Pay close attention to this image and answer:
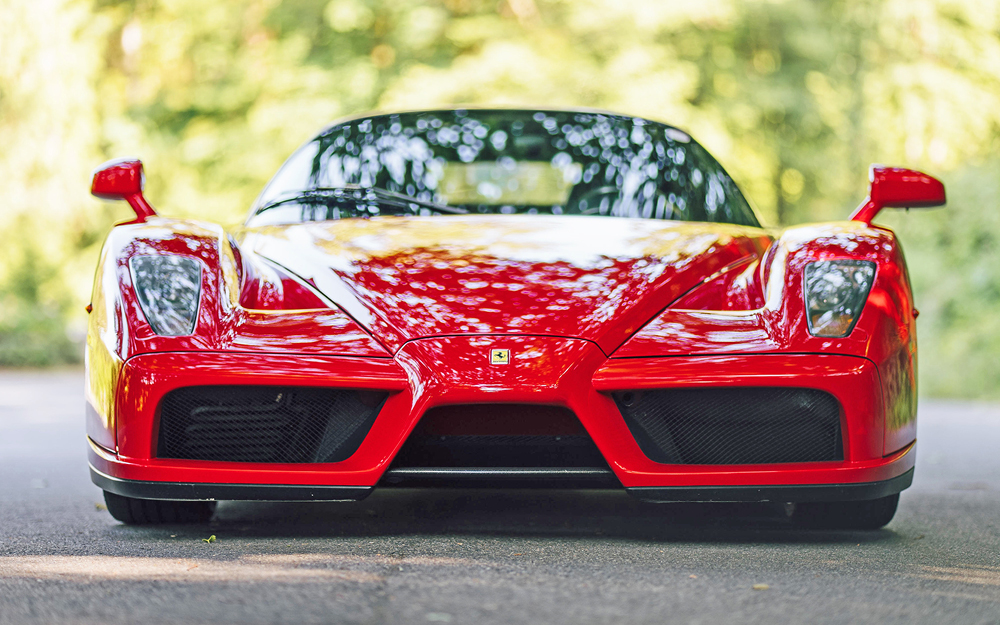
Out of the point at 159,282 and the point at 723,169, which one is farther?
the point at 723,169

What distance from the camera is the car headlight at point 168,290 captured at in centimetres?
286

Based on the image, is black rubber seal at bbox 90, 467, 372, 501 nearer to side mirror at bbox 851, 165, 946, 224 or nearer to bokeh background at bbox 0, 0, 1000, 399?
side mirror at bbox 851, 165, 946, 224

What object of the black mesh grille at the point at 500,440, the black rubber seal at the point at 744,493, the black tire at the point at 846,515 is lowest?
the black tire at the point at 846,515

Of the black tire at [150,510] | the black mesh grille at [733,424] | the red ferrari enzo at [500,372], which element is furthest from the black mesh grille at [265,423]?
the black mesh grille at [733,424]

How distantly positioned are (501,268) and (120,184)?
1.36 metres

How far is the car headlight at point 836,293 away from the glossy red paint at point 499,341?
0.03m

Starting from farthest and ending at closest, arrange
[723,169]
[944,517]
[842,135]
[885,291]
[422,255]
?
[842,135]
[723,169]
[944,517]
[422,255]
[885,291]

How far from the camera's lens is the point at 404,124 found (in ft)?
14.4

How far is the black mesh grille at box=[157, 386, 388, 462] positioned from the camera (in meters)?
2.78

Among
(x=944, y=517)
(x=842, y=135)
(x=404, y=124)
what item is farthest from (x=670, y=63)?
(x=944, y=517)

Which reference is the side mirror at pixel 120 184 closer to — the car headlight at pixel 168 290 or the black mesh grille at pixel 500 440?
the car headlight at pixel 168 290

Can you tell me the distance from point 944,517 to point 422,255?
1.89m

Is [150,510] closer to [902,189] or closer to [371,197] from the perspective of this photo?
[371,197]

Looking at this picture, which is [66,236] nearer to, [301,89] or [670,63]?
[301,89]
